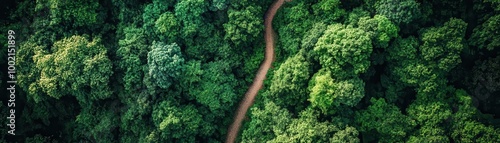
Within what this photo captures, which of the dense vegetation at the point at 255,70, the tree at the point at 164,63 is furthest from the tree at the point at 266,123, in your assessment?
the tree at the point at 164,63

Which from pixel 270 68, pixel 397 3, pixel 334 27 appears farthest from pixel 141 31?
pixel 397 3

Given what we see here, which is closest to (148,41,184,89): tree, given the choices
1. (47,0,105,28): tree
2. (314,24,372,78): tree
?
(47,0,105,28): tree

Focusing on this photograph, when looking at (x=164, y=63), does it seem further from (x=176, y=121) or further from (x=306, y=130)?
(x=306, y=130)

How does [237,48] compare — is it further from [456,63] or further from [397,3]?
[456,63]

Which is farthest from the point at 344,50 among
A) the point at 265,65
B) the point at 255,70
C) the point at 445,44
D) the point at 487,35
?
the point at 487,35

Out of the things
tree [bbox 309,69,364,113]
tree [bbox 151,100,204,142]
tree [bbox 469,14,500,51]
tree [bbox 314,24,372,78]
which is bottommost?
tree [bbox 151,100,204,142]

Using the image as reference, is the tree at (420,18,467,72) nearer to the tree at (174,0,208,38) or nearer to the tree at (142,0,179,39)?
the tree at (174,0,208,38)

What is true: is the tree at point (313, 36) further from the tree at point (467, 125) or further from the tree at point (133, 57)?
the tree at point (133, 57)
